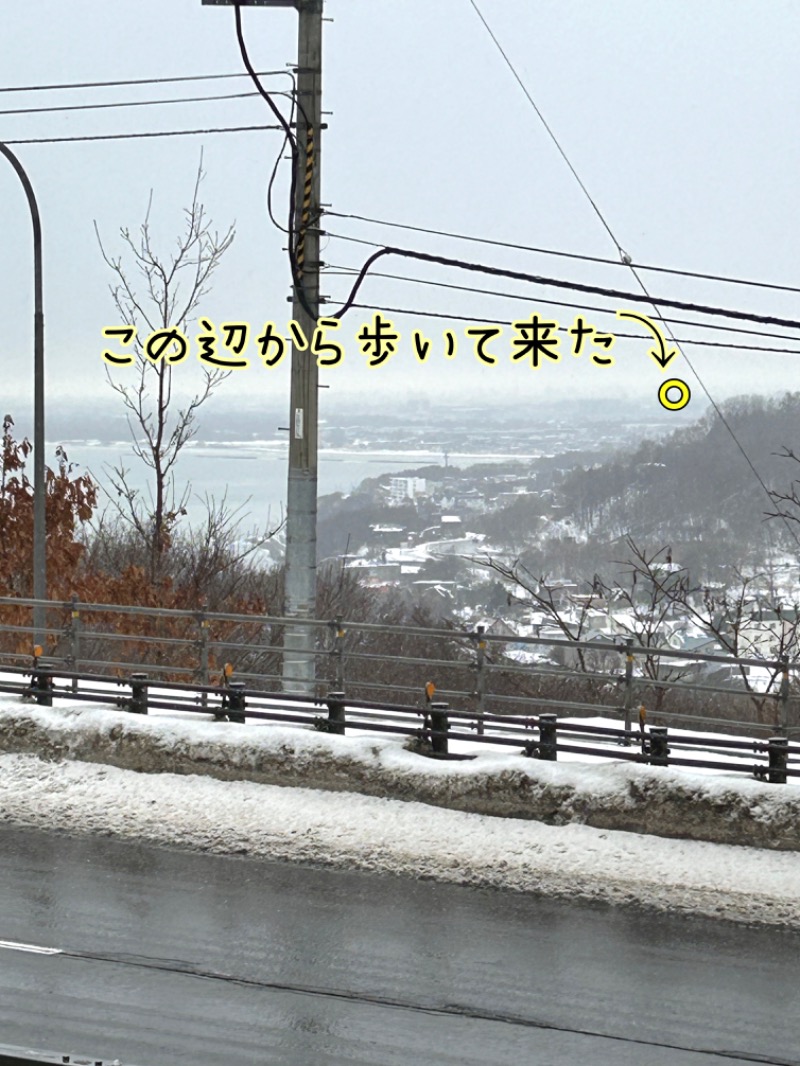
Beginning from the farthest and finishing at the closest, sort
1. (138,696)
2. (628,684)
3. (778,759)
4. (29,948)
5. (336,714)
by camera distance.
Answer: (138,696) < (336,714) < (628,684) < (778,759) < (29,948)

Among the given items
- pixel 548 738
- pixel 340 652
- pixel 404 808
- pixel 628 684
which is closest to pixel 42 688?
pixel 340 652

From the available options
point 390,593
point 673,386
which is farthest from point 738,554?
point 390,593

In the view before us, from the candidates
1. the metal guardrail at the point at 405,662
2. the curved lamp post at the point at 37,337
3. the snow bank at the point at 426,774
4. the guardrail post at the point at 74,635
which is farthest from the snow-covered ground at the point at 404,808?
the curved lamp post at the point at 37,337

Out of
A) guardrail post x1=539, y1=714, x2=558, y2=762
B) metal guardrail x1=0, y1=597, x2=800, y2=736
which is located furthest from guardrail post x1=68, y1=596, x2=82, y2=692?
guardrail post x1=539, y1=714, x2=558, y2=762

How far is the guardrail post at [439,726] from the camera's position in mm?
13070

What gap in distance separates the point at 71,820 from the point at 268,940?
3941 millimetres

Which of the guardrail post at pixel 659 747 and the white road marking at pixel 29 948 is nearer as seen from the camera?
the white road marking at pixel 29 948

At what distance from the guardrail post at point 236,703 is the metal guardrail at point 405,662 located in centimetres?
78

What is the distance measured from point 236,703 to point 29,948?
17.7 feet

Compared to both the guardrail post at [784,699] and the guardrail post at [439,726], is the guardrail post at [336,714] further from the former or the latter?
the guardrail post at [784,699]

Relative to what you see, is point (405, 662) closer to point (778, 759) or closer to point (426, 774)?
point (426, 774)

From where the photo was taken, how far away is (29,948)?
9.05m

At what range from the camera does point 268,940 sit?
9406 millimetres

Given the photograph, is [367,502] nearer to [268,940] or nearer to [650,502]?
[650,502]
